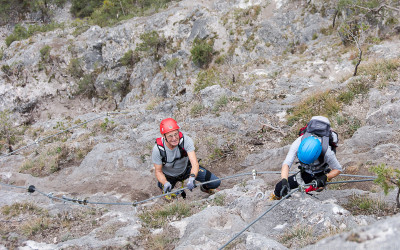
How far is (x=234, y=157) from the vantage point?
862 cm

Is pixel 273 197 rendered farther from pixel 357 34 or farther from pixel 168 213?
pixel 357 34

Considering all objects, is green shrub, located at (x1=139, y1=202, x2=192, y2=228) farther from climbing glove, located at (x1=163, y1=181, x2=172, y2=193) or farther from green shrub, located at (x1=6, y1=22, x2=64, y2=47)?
Answer: green shrub, located at (x1=6, y1=22, x2=64, y2=47)

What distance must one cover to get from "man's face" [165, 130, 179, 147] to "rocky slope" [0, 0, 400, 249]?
1.15 m

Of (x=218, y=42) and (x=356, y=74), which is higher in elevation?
(x=218, y=42)

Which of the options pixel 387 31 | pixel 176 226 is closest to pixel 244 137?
pixel 176 226

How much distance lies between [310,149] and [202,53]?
908 inches

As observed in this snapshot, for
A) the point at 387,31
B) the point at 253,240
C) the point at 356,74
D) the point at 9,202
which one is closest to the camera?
the point at 253,240

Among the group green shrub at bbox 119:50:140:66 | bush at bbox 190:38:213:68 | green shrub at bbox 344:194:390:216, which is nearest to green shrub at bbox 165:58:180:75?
bush at bbox 190:38:213:68

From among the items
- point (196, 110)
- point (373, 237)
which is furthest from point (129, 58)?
point (373, 237)

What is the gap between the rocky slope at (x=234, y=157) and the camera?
3873 mm

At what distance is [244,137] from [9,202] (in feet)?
22.4

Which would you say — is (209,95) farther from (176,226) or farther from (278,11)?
(278,11)

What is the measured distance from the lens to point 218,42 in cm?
2672

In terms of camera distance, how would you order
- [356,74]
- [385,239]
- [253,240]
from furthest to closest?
[356,74]
[253,240]
[385,239]
